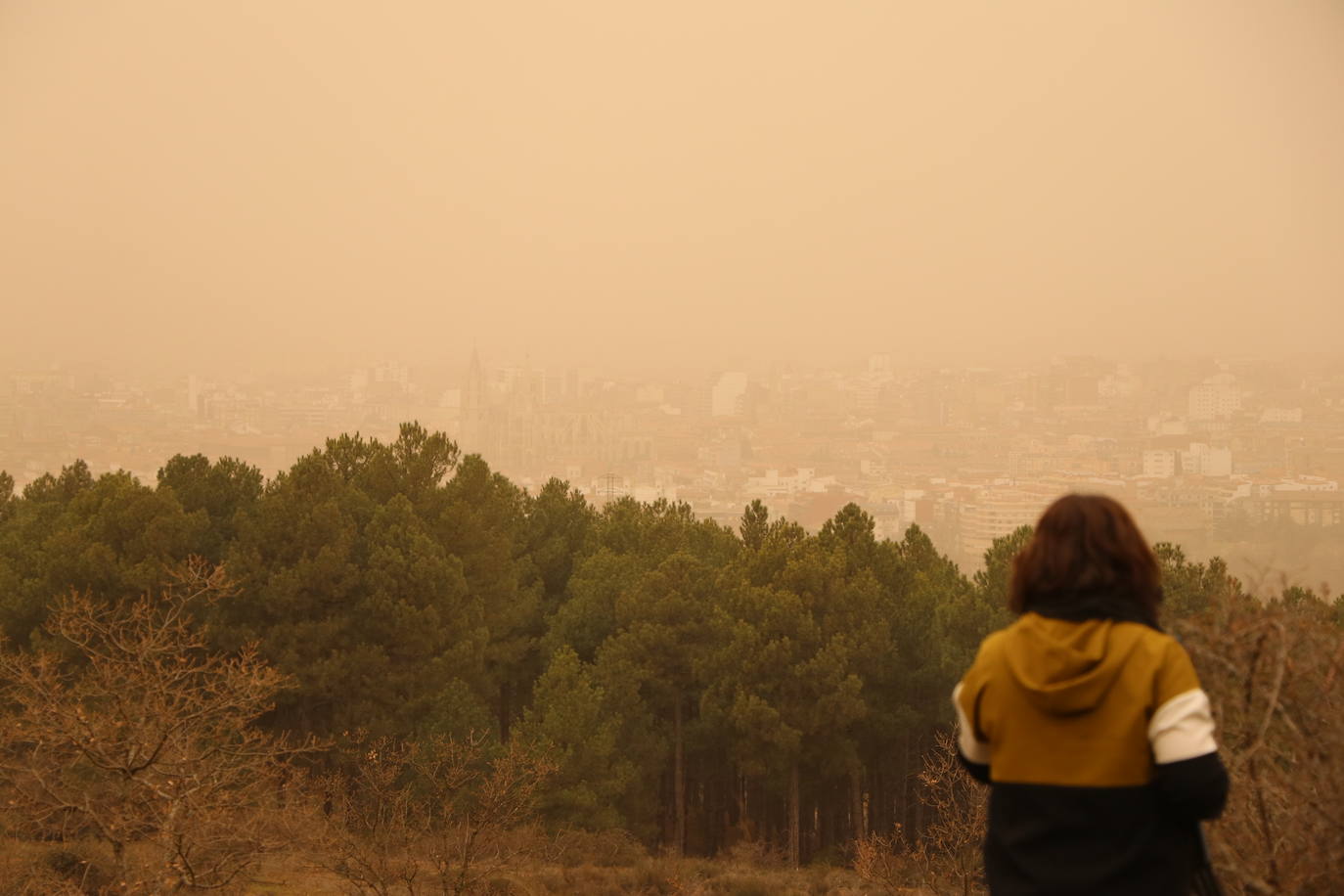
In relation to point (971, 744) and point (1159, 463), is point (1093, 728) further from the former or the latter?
point (1159, 463)

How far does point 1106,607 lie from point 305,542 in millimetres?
19871

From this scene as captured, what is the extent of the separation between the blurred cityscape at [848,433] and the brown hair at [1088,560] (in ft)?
233

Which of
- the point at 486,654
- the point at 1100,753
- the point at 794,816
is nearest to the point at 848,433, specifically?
the point at 486,654

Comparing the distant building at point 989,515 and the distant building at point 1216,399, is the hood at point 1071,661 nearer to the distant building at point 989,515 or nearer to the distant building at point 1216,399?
the distant building at point 989,515

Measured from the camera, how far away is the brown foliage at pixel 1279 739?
353cm

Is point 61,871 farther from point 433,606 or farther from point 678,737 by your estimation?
point 678,737

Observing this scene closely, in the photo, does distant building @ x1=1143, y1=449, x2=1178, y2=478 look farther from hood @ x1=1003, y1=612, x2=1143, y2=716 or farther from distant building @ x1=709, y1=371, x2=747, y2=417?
hood @ x1=1003, y1=612, x2=1143, y2=716

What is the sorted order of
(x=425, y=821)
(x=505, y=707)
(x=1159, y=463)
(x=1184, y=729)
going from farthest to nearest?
1. (x=1159, y=463)
2. (x=505, y=707)
3. (x=425, y=821)
4. (x=1184, y=729)

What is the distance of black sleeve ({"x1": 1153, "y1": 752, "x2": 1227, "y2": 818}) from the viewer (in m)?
2.33

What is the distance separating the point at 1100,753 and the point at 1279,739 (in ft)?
6.20

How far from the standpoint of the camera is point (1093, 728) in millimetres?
2400

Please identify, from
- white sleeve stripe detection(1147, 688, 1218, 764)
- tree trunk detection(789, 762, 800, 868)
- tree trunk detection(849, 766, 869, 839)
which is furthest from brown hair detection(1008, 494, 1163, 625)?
tree trunk detection(849, 766, 869, 839)

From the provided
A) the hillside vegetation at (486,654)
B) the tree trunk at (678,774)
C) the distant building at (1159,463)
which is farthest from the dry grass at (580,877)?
the distant building at (1159,463)

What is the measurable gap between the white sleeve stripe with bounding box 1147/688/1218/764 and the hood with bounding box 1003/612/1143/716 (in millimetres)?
139
